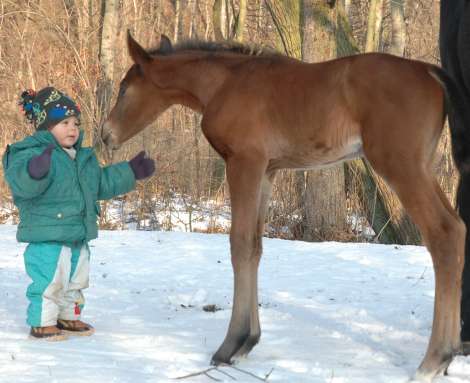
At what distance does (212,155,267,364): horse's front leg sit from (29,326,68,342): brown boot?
1.13 meters

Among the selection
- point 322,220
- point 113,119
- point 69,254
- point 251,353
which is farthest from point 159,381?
point 322,220

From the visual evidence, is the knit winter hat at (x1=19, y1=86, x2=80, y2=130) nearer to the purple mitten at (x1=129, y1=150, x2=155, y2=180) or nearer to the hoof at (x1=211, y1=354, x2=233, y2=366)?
the purple mitten at (x1=129, y1=150, x2=155, y2=180)

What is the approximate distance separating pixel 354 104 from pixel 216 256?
3.96 metres

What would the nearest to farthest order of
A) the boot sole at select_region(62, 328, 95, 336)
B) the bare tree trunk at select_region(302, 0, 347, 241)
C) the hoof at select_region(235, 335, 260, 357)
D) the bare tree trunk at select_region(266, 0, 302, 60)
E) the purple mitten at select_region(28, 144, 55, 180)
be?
the hoof at select_region(235, 335, 260, 357)
the purple mitten at select_region(28, 144, 55, 180)
the boot sole at select_region(62, 328, 95, 336)
the bare tree trunk at select_region(302, 0, 347, 241)
the bare tree trunk at select_region(266, 0, 302, 60)

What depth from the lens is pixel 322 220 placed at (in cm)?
934

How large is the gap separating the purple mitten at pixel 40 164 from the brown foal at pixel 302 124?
556mm

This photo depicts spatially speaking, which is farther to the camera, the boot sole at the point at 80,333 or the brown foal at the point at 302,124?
the boot sole at the point at 80,333

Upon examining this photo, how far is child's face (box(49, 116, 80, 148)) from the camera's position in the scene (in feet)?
15.1

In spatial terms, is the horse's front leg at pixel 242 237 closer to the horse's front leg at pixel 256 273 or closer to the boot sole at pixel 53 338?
the horse's front leg at pixel 256 273

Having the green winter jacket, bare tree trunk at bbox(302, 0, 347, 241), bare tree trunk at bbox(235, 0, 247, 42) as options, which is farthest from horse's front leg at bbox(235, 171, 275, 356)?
bare tree trunk at bbox(235, 0, 247, 42)

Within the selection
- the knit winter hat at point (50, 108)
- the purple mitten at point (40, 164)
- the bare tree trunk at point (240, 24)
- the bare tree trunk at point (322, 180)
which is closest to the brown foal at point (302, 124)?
the knit winter hat at point (50, 108)

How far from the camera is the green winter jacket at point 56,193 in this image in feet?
14.5

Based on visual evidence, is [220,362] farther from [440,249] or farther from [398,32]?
[398,32]

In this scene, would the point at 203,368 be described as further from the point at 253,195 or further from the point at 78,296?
the point at 78,296
